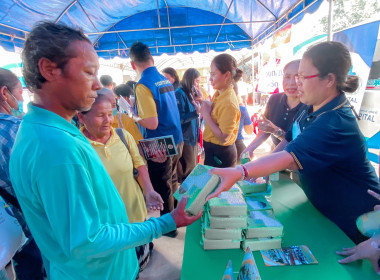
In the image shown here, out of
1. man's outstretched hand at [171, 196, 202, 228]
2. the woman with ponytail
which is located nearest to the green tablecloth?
the woman with ponytail

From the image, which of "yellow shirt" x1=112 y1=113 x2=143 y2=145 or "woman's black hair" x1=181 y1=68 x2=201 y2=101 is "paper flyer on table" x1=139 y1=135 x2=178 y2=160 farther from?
"woman's black hair" x1=181 y1=68 x2=201 y2=101

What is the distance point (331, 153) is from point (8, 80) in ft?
7.64

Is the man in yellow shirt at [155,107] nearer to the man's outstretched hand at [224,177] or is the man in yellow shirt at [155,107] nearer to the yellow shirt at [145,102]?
the yellow shirt at [145,102]

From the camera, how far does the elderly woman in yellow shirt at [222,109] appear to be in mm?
2434

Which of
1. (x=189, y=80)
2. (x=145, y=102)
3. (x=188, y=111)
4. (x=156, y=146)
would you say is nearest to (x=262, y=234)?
(x=156, y=146)

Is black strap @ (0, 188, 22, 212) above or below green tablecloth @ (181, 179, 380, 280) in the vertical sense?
above

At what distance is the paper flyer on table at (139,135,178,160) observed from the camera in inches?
91.0

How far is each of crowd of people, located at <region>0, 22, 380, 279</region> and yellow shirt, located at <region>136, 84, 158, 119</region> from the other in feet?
0.04

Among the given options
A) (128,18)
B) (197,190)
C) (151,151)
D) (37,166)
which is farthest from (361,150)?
(128,18)

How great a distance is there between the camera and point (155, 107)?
246cm

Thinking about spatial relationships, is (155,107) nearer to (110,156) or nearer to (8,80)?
(110,156)

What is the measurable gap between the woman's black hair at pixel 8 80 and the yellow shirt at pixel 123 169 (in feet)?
2.84

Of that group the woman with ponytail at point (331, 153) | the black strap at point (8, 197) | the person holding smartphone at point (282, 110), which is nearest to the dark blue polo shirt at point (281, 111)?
the person holding smartphone at point (282, 110)

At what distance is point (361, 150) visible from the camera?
1.26m
